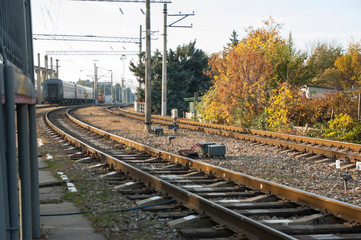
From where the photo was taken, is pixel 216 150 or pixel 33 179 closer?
pixel 33 179

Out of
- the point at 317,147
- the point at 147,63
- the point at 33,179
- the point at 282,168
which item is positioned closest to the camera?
the point at 33,179

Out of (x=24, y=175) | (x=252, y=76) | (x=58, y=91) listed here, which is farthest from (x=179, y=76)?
(x=24, y=175)

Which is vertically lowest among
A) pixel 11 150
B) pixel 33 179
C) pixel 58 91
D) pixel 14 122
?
pixel 33 179

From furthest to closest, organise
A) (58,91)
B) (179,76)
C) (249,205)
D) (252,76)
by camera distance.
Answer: (58,91) < (179,76) < (252,76) < (249,205)

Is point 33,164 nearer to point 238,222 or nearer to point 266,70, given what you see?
point 238,222

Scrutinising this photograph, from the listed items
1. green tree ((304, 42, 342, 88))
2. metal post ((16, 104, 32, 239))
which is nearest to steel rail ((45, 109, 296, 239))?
metal post ((16, 104, 32, 239))

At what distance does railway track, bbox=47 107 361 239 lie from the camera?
5008mm

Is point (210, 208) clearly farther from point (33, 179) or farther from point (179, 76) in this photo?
point (179, 76)

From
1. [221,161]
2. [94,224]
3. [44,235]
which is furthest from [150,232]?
[221,161]

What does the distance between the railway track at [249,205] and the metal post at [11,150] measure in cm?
229

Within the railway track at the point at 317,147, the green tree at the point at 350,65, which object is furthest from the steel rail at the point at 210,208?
the green tree at the point at 350,65

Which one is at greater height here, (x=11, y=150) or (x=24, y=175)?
(x=11, y=150)

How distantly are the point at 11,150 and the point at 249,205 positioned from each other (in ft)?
12.8

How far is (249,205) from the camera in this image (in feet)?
20.4
